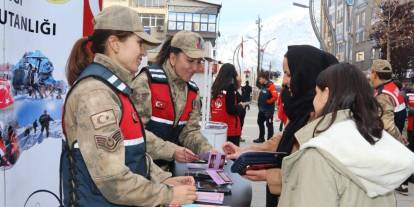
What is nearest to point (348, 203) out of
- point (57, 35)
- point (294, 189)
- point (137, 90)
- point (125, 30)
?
point (294, 189)

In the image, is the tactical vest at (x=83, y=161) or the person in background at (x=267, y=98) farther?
the person in background at (x=267, y=98)

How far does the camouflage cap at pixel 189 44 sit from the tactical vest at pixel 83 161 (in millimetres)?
1312

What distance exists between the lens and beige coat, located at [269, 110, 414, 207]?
1909 millimetres

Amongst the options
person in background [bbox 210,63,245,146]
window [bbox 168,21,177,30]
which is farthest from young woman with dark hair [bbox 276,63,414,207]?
window [bbox 168,21,177,30]

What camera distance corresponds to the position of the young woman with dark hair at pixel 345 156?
1915 mm

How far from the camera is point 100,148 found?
183cm

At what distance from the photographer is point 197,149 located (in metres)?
3.38

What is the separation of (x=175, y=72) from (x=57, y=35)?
2.58 feet

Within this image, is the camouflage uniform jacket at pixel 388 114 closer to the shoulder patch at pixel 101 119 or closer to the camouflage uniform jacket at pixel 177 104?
the camouflage uniform jacket at pixel 177 104

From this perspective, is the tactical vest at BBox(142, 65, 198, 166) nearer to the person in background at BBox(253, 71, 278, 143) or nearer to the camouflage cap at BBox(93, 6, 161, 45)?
the camouflage cap at BBox(93, 6, 161, 45)

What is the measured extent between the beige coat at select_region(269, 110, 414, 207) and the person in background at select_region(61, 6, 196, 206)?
19.3 inches

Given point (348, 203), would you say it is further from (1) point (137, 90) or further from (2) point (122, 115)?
(1) point (137, 90)

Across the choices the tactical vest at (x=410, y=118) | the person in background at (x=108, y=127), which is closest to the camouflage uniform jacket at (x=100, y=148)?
the person in background at (x=108, y=127)

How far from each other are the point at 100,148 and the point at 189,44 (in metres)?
1.60
